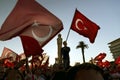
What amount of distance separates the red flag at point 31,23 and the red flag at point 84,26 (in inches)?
110

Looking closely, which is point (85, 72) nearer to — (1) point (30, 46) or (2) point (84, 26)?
(1) point (30, 46)

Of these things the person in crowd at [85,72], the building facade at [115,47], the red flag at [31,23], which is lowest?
the person in crowd at [85,72]

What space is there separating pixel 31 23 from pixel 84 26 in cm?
373

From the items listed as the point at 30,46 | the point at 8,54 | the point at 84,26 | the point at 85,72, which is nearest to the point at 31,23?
the point at 30,46

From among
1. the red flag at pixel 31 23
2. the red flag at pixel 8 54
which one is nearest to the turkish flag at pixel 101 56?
the red flag at pixel 8 54

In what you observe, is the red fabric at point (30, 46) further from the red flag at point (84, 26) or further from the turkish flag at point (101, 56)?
the turkish flag at point (101, 56)

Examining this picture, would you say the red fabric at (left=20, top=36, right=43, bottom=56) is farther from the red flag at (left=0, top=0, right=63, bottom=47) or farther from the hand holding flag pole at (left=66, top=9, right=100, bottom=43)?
the hand holding flag pole at (left=66, top=9, right=100, bottom=43)

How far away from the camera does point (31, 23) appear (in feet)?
26.4

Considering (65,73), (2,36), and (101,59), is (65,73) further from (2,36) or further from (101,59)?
(101,59)

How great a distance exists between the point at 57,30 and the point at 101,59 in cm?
1152

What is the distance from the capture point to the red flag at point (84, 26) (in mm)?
11117

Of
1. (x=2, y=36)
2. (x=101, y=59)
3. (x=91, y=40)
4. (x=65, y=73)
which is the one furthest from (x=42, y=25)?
(x=101, y=59)

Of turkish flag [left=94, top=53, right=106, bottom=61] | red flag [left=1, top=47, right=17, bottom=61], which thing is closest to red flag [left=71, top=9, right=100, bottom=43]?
red flag [left=1, top=47, right=17, bottom=61]

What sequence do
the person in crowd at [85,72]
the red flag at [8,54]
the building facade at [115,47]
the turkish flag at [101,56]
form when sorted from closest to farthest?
the person in crowd at [85,72] < the red flag at [8,54] < the turkish flag at [101,56] < the building facade at [115,47]
